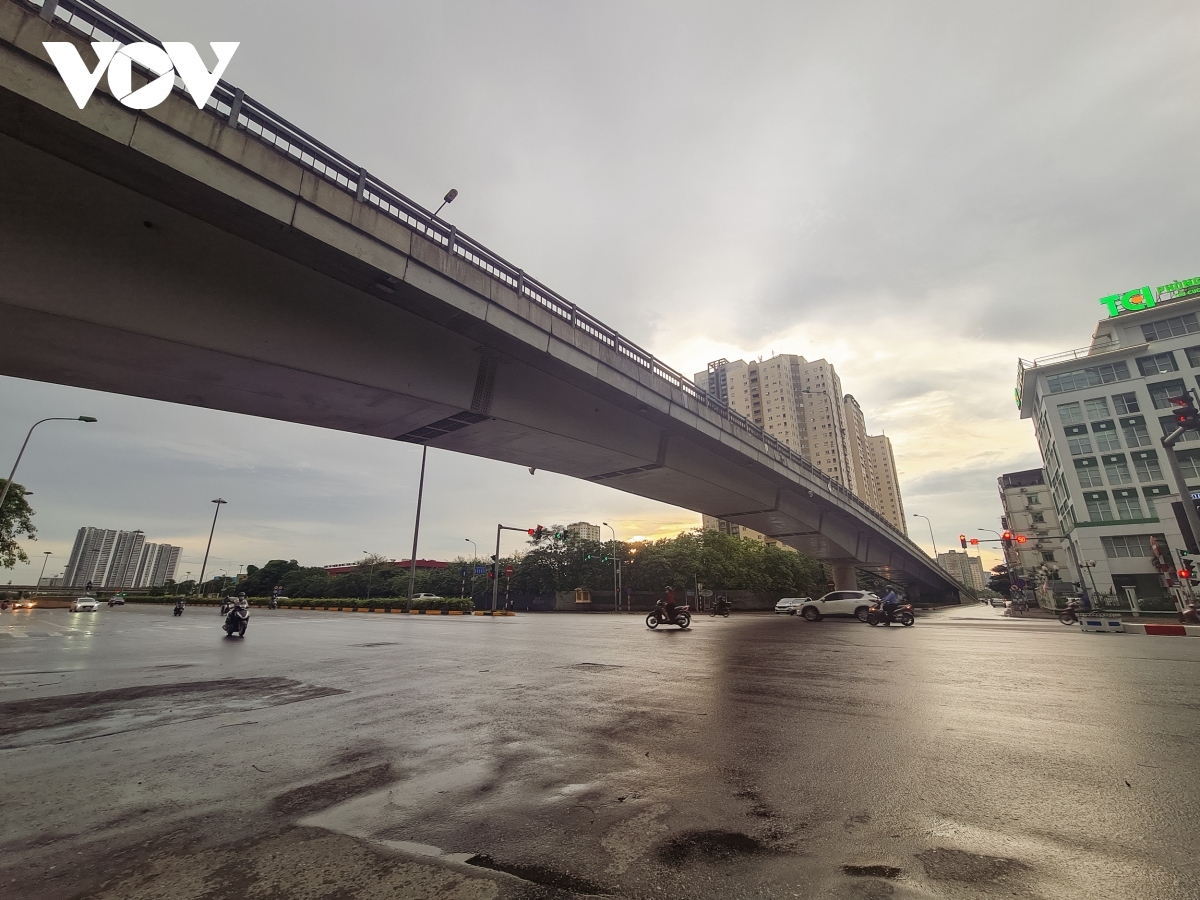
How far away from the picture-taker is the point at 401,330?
38.0 ft

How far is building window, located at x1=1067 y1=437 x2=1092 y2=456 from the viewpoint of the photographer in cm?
5053

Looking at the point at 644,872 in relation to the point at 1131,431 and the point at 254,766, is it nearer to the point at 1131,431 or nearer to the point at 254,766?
the point at 254,766

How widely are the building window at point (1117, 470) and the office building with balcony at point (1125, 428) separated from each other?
7cm

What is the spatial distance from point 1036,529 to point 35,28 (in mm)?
108564

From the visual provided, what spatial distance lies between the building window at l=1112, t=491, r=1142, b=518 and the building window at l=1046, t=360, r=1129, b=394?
446 inches

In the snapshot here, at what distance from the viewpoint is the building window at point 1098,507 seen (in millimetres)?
48125

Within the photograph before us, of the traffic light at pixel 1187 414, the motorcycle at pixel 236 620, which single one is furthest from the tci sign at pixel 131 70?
the traffic light at pixel 1187 414

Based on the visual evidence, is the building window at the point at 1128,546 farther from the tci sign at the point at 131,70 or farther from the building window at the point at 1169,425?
the tci sign at the point at 131,70

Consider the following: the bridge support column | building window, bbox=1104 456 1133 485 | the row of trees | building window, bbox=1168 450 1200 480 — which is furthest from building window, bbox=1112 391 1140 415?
the row of trees

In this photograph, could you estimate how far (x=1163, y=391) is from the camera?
4747 centimetres

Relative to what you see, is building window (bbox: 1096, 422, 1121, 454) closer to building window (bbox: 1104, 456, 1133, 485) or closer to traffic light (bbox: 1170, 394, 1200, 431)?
building window (bbox: 1104, 456, 1133, 485)

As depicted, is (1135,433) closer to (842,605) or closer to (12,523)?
(842,605)

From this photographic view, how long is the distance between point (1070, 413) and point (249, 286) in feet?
226

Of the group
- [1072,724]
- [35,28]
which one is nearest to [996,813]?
[1072,724]
